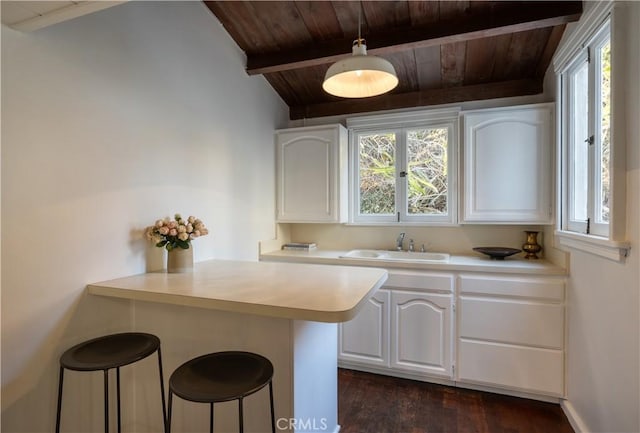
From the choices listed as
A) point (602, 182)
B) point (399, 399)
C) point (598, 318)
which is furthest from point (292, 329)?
point (602, 182)

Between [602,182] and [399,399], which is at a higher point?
[602,182]

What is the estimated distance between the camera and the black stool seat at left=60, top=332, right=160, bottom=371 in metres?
1.20

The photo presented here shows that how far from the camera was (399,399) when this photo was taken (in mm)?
2203

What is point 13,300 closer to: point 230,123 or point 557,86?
point 230,123

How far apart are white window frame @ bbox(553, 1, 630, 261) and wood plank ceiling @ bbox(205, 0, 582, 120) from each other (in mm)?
248

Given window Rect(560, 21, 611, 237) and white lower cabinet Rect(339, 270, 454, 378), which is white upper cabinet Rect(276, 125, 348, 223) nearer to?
white lower cabinet Rect(339, 270, 454, 378)

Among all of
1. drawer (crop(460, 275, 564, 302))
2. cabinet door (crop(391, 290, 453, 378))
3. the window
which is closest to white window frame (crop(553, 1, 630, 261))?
the window

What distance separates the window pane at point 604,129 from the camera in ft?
5.05

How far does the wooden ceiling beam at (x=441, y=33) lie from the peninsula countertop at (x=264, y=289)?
158 cm

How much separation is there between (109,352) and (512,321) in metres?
2.33

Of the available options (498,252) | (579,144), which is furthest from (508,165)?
(498,252)

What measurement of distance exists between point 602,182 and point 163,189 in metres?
2.36

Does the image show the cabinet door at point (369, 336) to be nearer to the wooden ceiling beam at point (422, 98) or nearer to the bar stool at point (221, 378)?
the bar stool at point (221, 378)

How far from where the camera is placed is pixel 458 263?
231cm
